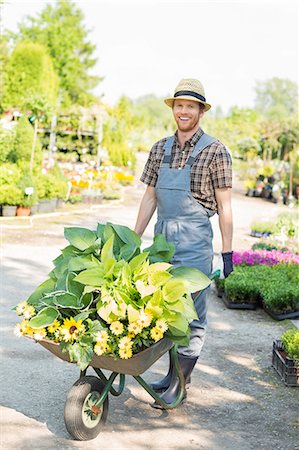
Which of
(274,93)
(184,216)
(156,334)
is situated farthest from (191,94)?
(274,93)

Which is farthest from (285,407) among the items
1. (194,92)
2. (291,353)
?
(194,92)

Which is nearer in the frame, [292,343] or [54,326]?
[54,326]

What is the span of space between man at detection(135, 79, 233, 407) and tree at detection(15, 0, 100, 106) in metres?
40.0

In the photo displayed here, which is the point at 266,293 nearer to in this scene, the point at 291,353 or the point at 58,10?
the point at 291,353

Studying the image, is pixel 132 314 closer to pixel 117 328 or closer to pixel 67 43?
pixel 117 328

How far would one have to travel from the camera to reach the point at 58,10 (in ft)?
174

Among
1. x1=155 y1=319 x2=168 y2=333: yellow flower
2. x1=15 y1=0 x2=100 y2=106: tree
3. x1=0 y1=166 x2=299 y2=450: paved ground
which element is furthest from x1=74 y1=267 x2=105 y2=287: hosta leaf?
x1=15 y1=0 x2=100 y2=106: tree

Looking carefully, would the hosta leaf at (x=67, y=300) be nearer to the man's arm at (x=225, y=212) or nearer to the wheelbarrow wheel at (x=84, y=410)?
the wheelbarrow wheel at (x=84, y=410)

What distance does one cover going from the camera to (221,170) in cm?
386

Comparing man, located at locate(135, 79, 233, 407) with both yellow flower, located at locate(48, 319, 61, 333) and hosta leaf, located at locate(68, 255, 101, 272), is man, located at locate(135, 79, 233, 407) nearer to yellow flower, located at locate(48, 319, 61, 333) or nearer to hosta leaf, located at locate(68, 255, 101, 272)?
hosta leaf, located at locate(68, 255, 101, 272)

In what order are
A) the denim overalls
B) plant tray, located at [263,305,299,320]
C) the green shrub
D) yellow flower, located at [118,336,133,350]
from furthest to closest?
the green shrub < plant tray, located at [263,305,299,320] < the denim overalls < yellow flower, located at [118,336,133,350]

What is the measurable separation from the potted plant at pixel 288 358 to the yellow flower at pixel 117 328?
5.47 ft

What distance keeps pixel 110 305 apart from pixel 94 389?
1.77ft

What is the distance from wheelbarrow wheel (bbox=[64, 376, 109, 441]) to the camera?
3340 mm
